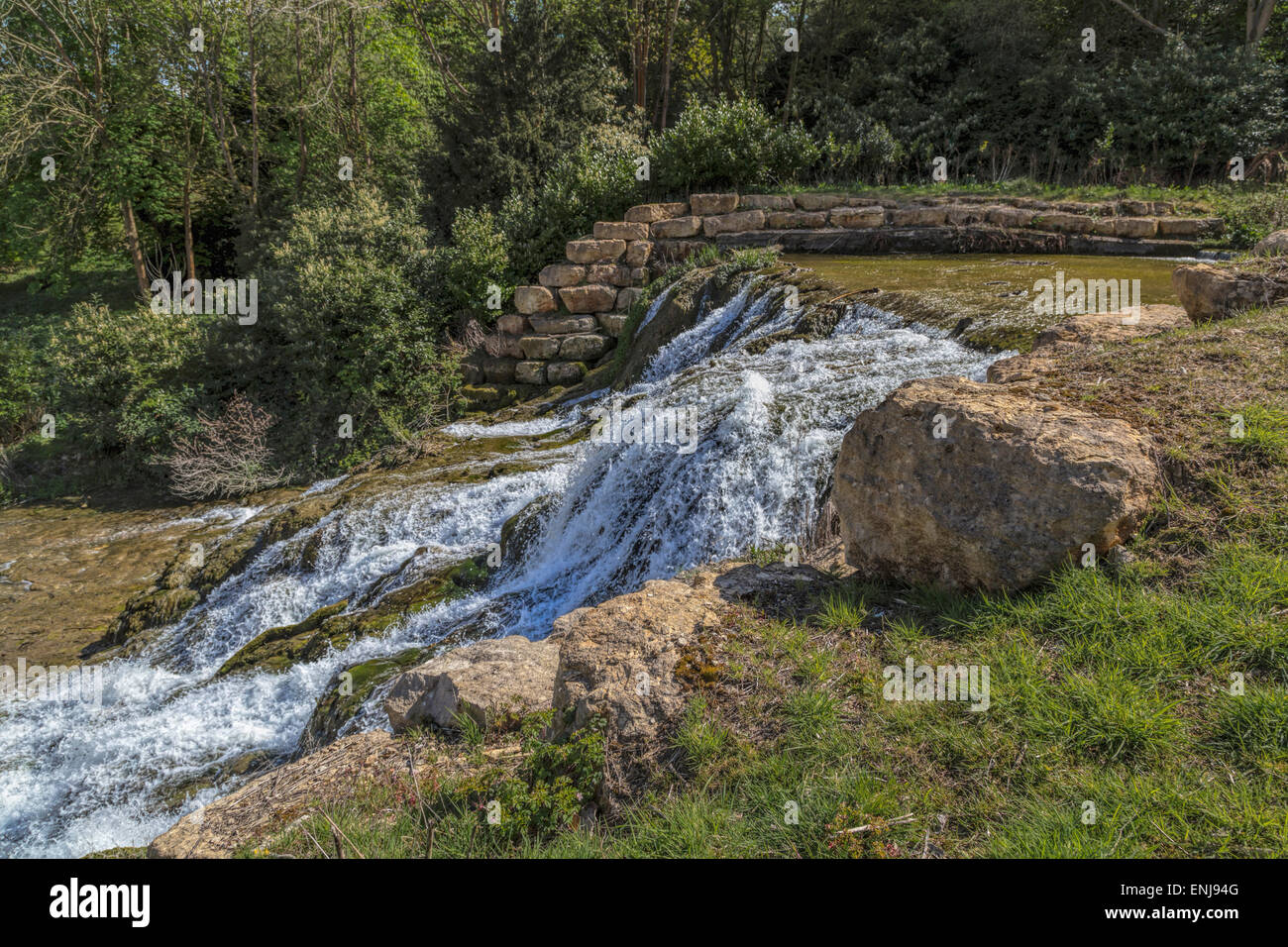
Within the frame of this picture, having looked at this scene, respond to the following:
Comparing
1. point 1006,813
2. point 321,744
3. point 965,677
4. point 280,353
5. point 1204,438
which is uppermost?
point 280,353

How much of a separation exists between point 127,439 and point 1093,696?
42.4ft

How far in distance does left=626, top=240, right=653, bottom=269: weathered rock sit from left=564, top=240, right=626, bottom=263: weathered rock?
0.13 metres

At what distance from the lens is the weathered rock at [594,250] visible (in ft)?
38.9

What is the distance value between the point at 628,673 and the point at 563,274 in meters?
10.0

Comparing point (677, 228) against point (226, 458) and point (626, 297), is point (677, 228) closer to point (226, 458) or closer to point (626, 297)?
point (626, 297)

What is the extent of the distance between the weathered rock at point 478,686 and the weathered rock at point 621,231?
949cm

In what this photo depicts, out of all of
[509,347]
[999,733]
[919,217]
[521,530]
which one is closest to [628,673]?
[999,733]

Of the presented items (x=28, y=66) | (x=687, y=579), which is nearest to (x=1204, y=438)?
(x=687, y=579)

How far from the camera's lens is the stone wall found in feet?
36.7

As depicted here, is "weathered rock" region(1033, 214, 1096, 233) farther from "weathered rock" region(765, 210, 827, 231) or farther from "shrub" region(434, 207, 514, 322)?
"shrub" region(434, 207, 514, 322)

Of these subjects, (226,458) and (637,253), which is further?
(637,253)

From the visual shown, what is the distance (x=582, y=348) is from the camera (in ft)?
38.3

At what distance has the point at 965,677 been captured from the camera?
2619mm

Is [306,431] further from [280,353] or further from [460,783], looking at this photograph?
[460,783]
